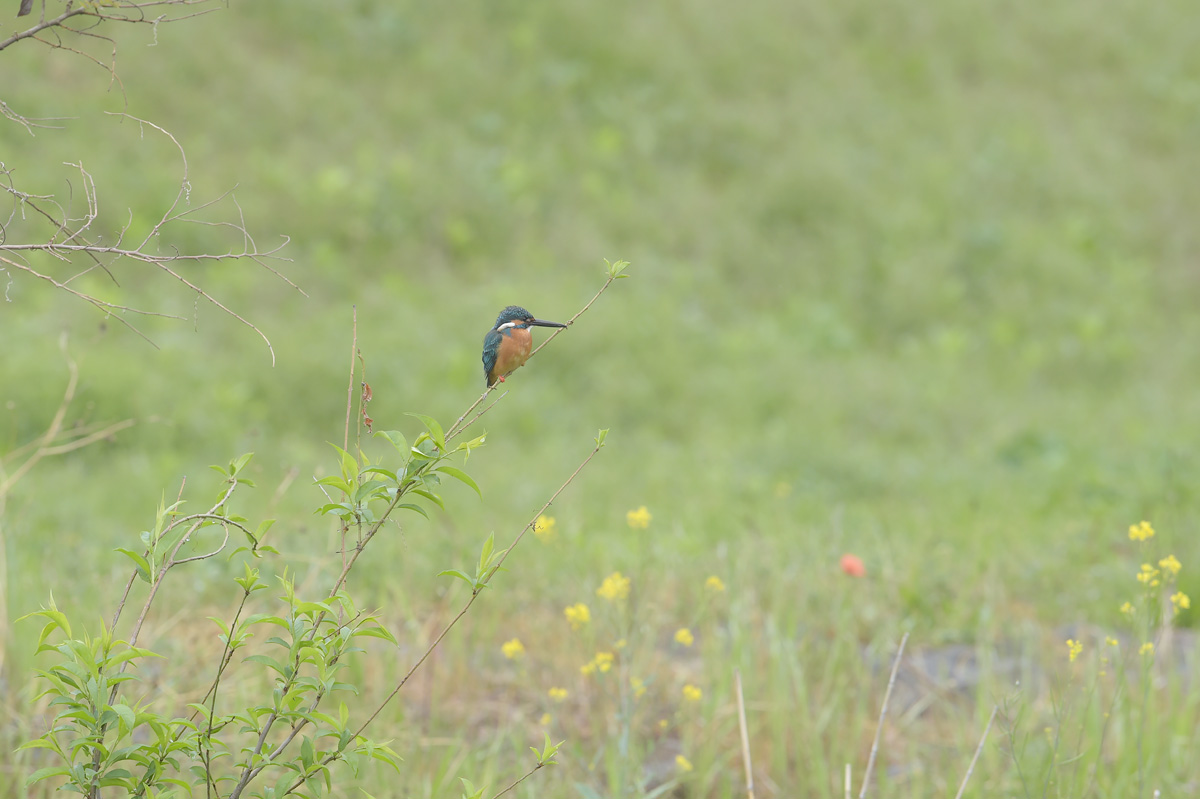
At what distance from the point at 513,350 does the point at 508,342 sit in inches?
0.8

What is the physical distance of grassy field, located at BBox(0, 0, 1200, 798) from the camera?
10.5 ft

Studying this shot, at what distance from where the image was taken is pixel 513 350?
1943 millimetres

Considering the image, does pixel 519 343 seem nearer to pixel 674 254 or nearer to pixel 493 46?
pixel 674 254

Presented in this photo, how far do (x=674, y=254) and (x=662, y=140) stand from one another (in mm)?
1912

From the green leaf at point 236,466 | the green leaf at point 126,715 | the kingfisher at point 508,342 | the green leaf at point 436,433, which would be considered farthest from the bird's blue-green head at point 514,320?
the green leaf at point 126,715

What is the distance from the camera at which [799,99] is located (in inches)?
497

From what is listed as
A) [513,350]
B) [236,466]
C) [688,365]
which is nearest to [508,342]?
[513,350]

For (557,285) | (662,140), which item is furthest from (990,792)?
(662,140)

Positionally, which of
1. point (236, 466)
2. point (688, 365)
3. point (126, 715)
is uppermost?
point (236, 466)

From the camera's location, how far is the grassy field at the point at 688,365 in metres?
3.19

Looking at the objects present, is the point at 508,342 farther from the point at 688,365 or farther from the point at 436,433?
the point at 688,365

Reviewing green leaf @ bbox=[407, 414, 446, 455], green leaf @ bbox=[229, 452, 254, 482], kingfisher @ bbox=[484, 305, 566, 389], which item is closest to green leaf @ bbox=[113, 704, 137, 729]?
green leaf @ bbox=[229, 452, 254, 482]

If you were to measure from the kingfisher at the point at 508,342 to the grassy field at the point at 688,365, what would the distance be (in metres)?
0.73

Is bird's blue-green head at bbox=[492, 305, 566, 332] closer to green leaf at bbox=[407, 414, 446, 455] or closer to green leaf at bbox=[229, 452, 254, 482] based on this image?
green leaf at bbox=[407, 414, 446, 455]
